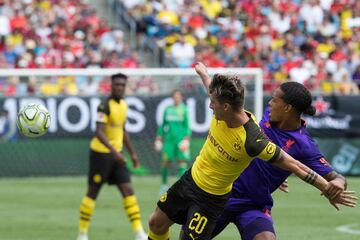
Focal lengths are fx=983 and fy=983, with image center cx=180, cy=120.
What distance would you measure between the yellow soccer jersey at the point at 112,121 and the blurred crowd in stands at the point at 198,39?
982 cm

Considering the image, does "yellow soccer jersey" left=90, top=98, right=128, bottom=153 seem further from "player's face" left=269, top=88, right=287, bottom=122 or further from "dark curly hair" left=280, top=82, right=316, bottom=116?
"dark curly hair" left=280, top=82, right=316, bottom=116

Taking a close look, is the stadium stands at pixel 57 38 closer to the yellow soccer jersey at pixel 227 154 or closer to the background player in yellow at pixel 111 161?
the background player in yellow at pixel 111 161

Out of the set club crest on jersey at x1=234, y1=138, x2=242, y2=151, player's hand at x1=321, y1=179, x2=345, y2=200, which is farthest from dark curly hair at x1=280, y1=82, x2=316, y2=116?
player's hand at x1=321, y1=179, x2=345, y2=200

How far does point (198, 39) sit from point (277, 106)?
2103cm

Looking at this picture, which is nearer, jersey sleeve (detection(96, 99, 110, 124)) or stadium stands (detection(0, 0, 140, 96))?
jersey sleeve (detection(96, 99, 110, 124))

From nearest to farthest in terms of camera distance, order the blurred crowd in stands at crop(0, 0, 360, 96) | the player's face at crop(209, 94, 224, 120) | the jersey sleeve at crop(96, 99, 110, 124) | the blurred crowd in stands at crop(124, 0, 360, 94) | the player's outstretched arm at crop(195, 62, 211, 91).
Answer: the player's face at crop(209, 94, 224, 120) < the player's outstretched arm at crop(195, 62, 211, 91) < the jersey sleeve at crop(96, 99, 110, 124) < the blurred crowd in stands at crop(0, 0, 360, 96) < the blurred crowd in stands at crop(124, 0, 360, 94)

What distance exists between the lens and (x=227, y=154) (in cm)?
859

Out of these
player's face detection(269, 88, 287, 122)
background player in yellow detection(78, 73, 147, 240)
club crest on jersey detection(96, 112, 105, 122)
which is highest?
player's face detection(269, 88, 287, 122)

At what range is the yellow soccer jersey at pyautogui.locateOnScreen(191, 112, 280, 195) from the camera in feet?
27.4

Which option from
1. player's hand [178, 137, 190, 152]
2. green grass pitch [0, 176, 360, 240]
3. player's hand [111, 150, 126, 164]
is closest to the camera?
player's hand [111, 150, 126, 164]

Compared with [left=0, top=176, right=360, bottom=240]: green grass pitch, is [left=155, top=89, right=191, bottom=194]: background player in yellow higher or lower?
higher

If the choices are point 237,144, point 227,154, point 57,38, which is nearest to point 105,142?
point 227,154

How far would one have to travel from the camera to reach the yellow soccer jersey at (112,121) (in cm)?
1426

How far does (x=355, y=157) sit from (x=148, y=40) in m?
8.46
